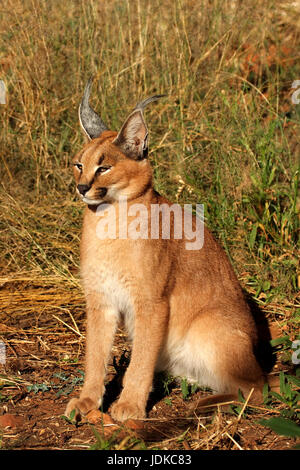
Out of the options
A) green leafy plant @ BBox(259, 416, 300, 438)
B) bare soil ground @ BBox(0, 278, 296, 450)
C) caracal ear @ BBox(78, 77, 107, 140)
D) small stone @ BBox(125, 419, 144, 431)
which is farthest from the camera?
caracal ear @ BBox(78, 77, 107, 140)

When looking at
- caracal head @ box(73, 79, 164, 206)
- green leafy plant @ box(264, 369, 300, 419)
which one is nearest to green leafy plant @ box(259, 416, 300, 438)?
green leafy plant @ box(264, 369, 300, 419)

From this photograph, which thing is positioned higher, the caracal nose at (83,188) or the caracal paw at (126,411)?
the caracal nose at (83,188)

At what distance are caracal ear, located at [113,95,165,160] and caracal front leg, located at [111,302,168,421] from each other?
2.51 ft

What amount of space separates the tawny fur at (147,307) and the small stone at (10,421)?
0.79 feet

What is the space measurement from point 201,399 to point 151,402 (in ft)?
0.95

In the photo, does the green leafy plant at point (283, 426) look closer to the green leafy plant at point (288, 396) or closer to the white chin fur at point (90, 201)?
the green leafy plant at point (288, 396)

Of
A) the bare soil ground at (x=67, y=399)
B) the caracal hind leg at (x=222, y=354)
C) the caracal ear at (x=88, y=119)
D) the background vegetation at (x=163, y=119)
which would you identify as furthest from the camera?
the background vegetation at (x=163, y=119)

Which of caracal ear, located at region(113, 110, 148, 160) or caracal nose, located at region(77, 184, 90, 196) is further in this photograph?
caracal ear, located at region(113, 110, 148, 160)

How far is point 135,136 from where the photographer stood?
124 inches

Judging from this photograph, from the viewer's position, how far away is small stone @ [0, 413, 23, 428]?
293 cm

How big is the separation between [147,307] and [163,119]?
2755mm

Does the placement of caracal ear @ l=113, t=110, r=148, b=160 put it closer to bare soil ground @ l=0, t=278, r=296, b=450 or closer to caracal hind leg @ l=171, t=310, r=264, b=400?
caracal hind leg @ l=171, t=310, r=264, b=400

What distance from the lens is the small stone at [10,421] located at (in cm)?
293

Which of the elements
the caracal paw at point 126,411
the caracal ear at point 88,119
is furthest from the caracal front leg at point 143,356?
the caracal ear at point 88,119
